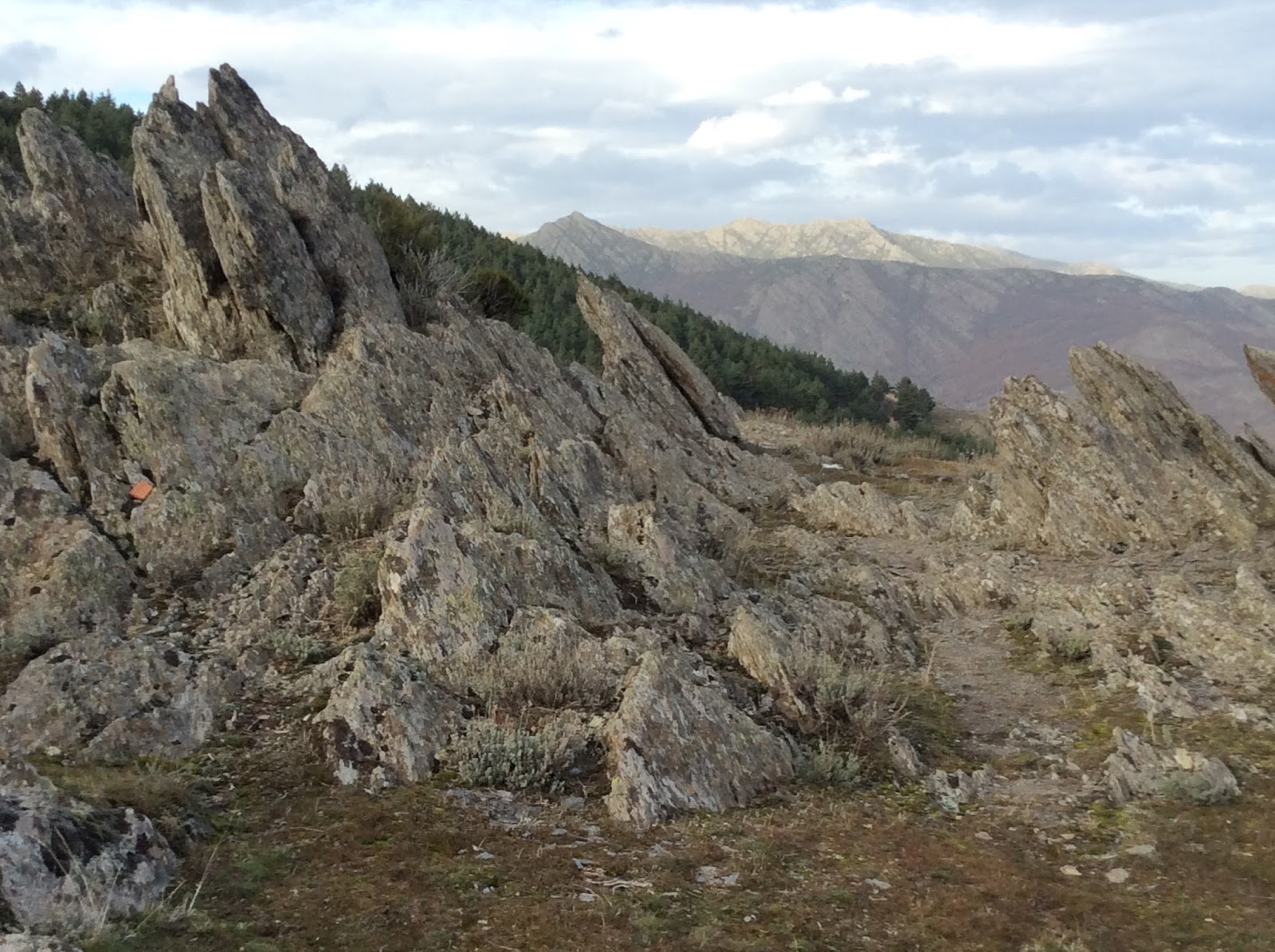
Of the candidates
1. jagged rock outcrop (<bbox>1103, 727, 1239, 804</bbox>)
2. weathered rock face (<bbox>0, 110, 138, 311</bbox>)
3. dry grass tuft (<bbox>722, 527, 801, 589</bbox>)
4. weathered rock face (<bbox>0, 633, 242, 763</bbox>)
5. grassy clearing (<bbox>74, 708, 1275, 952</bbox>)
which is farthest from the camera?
weathered rock face (<bbox>0, 110, 138, 311</bbox>)

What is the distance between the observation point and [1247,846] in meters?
6.92

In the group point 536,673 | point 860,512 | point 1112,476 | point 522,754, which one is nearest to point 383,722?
point 522,754

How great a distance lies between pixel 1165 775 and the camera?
8062 millimetres

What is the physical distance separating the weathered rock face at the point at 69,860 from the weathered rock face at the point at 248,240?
9.92 m

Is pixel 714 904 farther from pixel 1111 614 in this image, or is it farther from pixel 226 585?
pixel 1111 614

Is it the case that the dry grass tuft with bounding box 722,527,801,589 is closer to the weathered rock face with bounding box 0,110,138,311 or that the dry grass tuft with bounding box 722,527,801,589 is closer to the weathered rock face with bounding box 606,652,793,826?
the weathered rock face with bounding box 606,652,793,826

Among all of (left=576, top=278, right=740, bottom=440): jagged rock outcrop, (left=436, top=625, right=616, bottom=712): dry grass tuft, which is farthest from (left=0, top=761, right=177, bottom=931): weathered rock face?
(left=576, top=278, right=740, bottom=440): jagged rock outcrop

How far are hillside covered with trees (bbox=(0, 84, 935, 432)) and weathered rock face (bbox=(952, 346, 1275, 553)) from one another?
14045 mm

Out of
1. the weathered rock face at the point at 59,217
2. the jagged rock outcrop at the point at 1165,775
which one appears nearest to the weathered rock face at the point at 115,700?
the jagged rock outcrop at the point at 1165,775

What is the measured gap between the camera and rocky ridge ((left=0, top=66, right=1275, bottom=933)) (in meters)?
7.83

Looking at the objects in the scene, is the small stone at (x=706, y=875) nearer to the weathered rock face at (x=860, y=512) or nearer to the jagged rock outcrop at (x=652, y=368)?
the weathered rock face at (x=860, y=512)

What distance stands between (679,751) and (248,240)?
12.0 m

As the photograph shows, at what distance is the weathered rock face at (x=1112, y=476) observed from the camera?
1553cm

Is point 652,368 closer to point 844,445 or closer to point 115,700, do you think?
point 844,445
